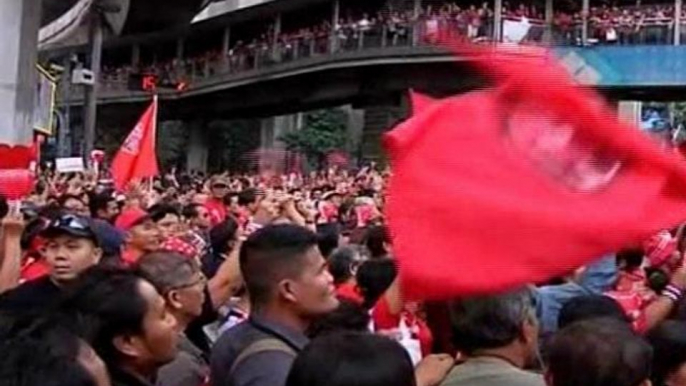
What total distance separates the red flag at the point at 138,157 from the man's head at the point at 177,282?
9.90 meters

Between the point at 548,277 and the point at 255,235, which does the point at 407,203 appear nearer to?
the point at 548,277

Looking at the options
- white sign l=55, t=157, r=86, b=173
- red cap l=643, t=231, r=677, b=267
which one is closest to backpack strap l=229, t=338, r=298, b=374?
red cap l=643, t=231, r=677, b=267

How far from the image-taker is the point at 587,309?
16.9ft

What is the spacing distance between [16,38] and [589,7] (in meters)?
22.0

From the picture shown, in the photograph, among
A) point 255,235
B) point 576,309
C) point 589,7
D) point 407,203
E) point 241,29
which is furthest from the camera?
point 241,29

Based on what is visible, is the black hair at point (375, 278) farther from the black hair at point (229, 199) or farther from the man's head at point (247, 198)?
the black hair at point (229, 199)

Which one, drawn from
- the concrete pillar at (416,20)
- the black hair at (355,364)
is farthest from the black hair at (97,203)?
the concrete pillar at (416,20)

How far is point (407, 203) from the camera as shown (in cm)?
394

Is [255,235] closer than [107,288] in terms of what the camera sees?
No

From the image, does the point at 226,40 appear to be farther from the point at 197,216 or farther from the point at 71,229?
the point at 71,229

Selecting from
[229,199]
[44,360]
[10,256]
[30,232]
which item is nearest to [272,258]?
[44,360]

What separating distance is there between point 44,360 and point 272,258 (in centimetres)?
180

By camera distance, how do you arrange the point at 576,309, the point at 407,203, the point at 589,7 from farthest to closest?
the point at 589,7
the point at 576,309
the point at 407,203

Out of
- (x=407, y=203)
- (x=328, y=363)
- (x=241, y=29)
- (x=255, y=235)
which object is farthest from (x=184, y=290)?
(x=241, y=29)
